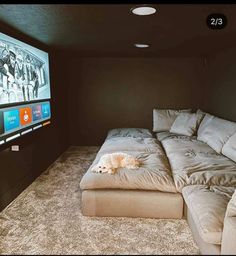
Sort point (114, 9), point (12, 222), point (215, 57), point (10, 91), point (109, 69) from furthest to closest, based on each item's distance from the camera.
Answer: point (109, 69)
point (215, 57)
point (10, 91)
point (12, 222)
point (114, 9)

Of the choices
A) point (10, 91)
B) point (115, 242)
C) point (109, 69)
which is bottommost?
point (115, 242)

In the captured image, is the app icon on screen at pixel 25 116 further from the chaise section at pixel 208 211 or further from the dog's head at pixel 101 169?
the chaise section at pixel 208 211

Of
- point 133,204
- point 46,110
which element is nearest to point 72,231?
point 133,204

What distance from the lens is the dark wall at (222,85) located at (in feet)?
13.1

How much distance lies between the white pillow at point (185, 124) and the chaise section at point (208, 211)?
7.40 ft

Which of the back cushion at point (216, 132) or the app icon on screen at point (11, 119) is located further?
the back cushion at point (216, 132)

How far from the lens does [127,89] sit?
5.43 m

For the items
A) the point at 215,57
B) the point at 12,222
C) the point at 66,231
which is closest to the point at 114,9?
the point at 66,231

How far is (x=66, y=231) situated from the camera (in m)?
2.28

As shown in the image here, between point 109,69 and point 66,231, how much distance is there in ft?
12.4

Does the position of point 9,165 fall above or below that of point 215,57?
below

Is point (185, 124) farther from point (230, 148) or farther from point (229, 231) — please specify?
point (229, 231)

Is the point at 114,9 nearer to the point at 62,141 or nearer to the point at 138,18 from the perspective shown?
the point at 138,18

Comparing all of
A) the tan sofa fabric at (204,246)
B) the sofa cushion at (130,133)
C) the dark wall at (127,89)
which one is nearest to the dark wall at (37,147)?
the dark wall at (127,89)
